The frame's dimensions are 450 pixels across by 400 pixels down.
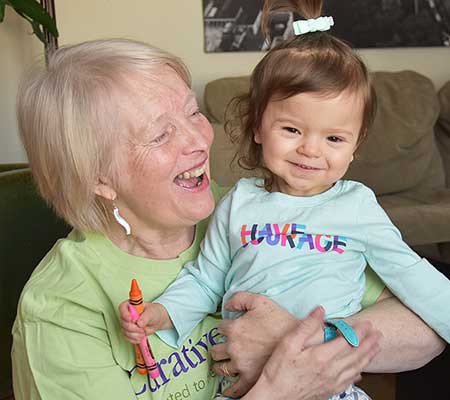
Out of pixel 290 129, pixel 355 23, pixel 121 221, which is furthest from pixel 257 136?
pixel 355 23

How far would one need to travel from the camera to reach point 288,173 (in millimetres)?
1284

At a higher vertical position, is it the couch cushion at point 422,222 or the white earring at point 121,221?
the white earring at point 121,221

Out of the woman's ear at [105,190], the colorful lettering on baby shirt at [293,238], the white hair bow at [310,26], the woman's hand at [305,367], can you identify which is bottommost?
the woman's hand at [305,367]

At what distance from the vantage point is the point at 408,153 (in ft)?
11.6

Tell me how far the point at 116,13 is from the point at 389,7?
1632mm

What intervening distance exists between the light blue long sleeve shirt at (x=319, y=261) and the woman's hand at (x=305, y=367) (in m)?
0.11

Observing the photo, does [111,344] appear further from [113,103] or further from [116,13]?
[116,13]

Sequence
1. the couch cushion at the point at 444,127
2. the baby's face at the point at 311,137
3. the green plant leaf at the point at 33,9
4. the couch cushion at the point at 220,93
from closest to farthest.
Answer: the baby's face at the point at 311,137
the green plant leaf at the point at 33,9
the couch cushion at the point at 220,93
the couch cushion at the point at 444,127

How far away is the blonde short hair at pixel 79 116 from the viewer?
1.25m

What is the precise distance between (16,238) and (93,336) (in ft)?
1.48

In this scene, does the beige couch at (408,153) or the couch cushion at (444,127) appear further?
the couch cushion at (444,127)

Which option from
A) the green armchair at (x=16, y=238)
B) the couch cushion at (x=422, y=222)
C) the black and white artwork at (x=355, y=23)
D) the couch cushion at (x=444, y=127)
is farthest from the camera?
the couch cushion at (x=444, y=127)

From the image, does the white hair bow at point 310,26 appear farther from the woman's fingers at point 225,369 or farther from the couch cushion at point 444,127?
the couch cushion at point 444,127

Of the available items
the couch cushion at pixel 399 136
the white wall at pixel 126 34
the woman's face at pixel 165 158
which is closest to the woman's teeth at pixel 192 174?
the woman's face at pixel 165 158
